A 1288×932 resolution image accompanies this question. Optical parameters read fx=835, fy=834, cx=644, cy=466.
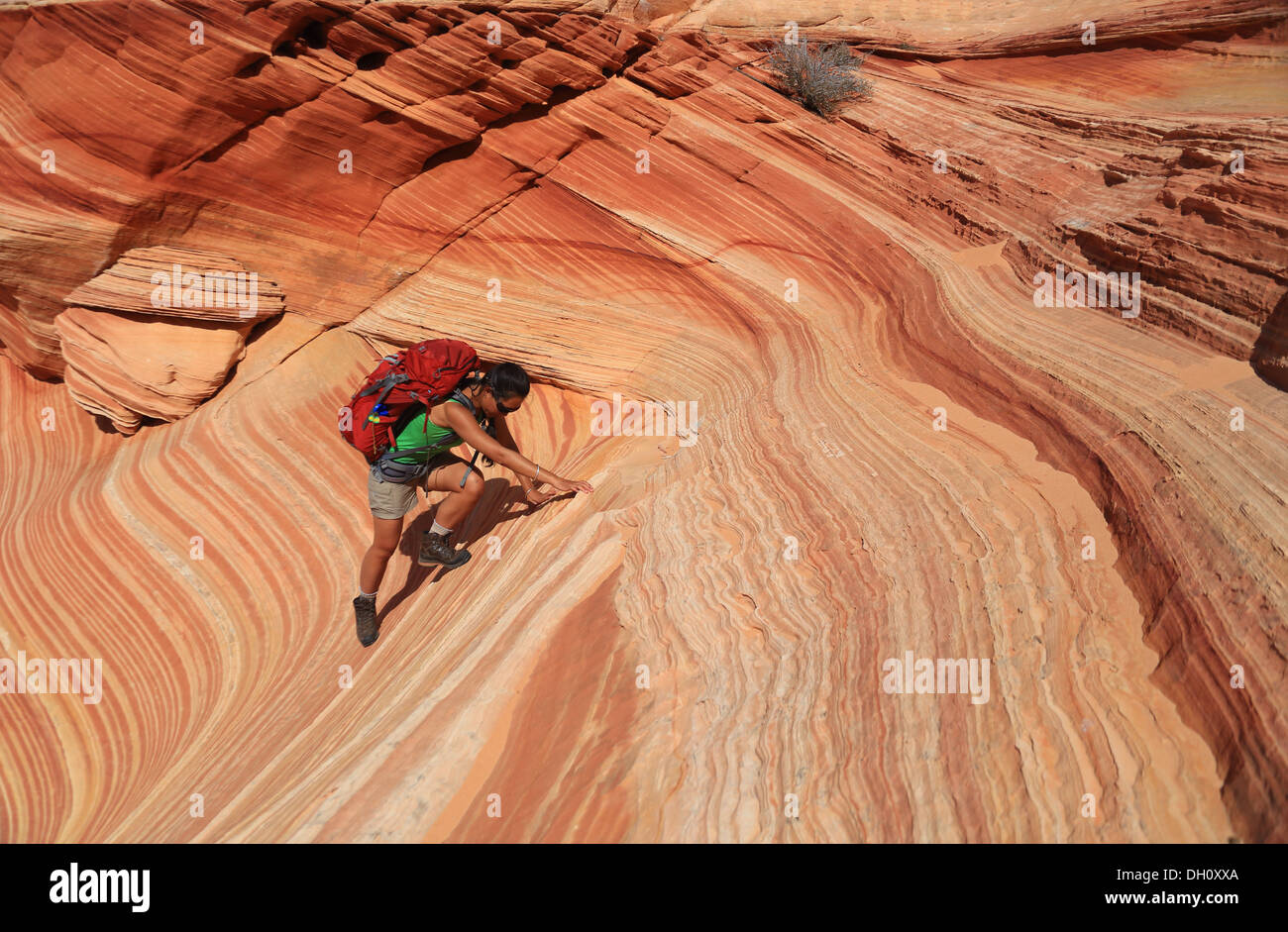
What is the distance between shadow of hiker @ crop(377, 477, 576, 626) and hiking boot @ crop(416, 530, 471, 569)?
0.10 meters

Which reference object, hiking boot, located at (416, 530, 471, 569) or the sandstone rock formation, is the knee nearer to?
hiking boot, located at (416, 530, 471, 569)

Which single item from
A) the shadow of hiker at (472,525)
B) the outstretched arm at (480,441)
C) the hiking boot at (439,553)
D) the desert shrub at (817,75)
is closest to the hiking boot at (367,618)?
the shadow of hiker at (472,525)

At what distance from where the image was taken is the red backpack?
15.2 ft

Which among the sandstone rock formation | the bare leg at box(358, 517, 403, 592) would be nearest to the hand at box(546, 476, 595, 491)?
the bare leg at box(358, 517, 403, 592)

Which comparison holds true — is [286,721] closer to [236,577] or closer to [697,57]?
[236,577]

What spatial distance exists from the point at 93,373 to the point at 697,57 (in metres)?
5.51

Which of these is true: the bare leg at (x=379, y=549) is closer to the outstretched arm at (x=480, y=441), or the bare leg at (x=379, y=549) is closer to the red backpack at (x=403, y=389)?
the red backpack at (x=403, y=389)

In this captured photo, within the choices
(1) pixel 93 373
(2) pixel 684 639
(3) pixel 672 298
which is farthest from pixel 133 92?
(2) pixel 684 639

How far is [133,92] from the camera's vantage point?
580 centimetres

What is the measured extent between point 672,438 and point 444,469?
1.60 m

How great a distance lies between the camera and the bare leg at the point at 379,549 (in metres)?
4.94

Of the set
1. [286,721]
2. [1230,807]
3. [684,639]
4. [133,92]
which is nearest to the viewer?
[1230,807]

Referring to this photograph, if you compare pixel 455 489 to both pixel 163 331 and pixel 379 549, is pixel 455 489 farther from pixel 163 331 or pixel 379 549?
pixel 163 331

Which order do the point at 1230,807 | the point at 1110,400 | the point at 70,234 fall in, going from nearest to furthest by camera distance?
the point at 1230,807 → the point at 1110,400 → the point at 70,234
